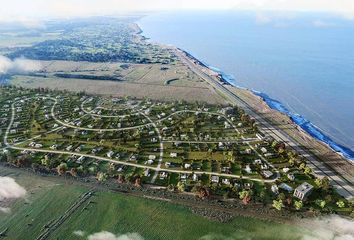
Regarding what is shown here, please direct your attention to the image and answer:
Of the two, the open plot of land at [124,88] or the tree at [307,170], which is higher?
the tree at [307,170]

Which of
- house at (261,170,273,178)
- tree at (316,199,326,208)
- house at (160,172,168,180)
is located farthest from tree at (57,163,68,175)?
tree at (316,199,326,208)

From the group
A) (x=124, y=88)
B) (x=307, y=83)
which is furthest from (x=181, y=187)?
(x=307, y=83)

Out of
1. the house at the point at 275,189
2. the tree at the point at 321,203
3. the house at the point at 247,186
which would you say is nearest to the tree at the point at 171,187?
the house at the point at 247,186

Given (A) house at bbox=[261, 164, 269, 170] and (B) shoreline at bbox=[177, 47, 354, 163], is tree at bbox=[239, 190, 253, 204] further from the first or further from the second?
(B) shoreline at bbox=[177, 47, 354, 163]

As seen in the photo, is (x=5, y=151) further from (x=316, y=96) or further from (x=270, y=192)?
(x=316, y=96)

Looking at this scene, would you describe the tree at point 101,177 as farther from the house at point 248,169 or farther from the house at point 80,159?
the house at point 248,169

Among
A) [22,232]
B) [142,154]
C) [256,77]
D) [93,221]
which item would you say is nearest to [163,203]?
[93,221]
